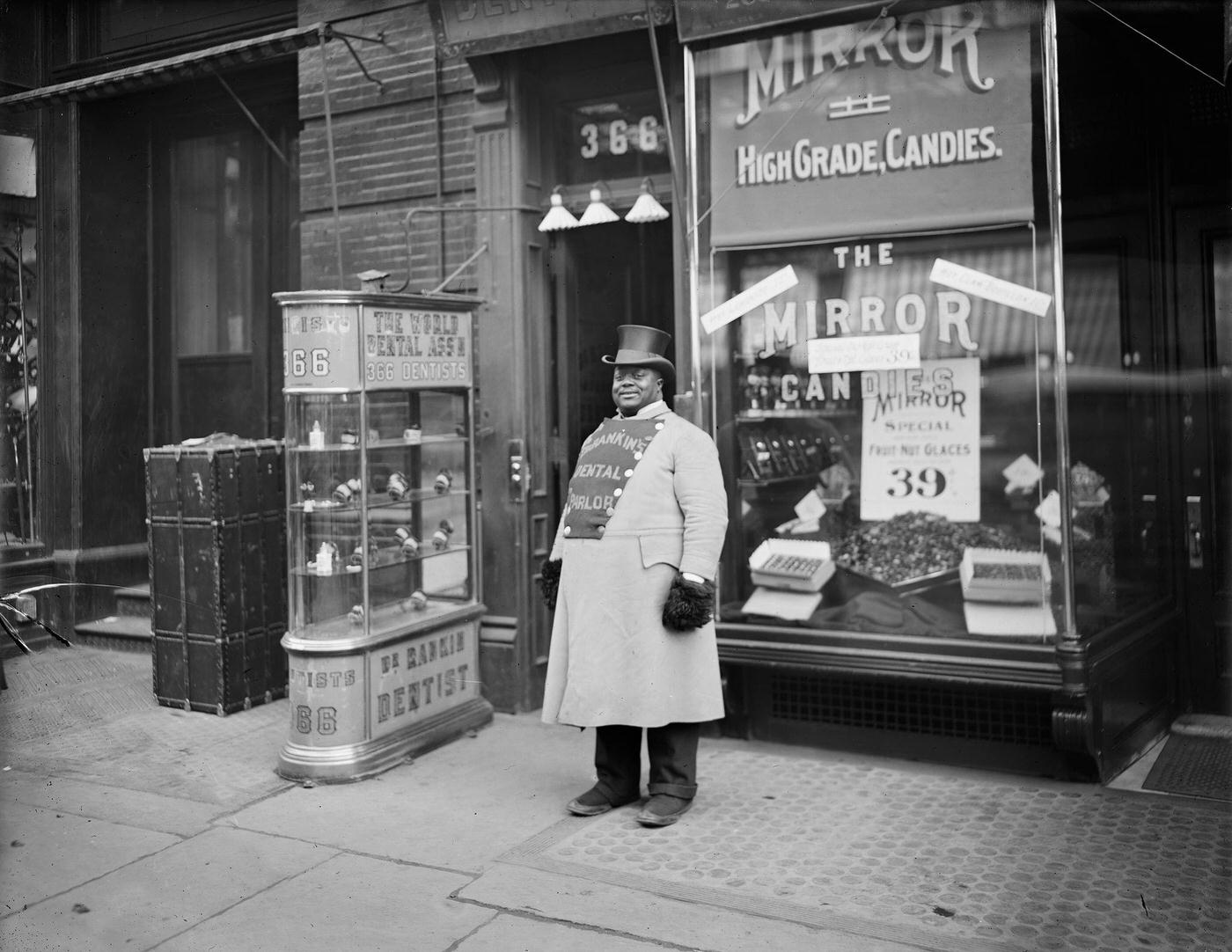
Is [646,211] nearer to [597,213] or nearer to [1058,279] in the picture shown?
[597,213]

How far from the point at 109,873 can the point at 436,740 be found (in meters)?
2.06

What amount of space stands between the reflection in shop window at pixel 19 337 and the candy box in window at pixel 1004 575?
6998 millimetres

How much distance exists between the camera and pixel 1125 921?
3998mm

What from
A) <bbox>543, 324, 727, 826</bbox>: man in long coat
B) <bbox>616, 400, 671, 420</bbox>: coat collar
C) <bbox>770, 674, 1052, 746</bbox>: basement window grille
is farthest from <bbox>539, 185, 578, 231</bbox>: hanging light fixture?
<bbox>770, 674, 1052, 746</bbox>: basement window grille

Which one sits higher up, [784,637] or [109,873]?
[784,637]

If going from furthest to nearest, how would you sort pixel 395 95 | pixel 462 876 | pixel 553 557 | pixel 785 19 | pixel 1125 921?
pixel 395 95 < pixel 785 19 < pixel 553 557 < pixel 462 876 < pixel 1125 921

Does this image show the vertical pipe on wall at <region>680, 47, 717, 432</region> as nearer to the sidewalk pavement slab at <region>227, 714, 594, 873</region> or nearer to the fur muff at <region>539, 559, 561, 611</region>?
the fur muff at <region>539, 559, 561, 611</region>

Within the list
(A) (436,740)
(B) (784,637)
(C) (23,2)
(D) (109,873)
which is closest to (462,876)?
(D) (109,873)

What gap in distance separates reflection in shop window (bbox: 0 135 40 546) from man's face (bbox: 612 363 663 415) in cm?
576

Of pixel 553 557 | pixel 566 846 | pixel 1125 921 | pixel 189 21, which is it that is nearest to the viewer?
pixel 1125 921

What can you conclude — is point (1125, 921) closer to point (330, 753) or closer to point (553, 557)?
point (553, 557)

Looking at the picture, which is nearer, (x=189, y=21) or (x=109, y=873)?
(x=109, y=873)

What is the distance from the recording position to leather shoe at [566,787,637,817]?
519cm

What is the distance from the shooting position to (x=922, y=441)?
603cm
